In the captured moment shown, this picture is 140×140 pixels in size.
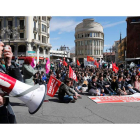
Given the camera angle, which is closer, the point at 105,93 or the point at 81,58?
the point at 105,93

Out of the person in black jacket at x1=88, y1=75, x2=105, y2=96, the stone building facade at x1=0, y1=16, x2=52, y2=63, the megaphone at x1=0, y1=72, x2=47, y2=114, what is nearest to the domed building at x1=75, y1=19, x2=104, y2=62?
the stone building facade at x1=0, y1=16, x2=52, y2=63

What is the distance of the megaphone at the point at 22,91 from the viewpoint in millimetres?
1876

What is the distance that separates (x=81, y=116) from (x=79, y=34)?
6841 centimetres

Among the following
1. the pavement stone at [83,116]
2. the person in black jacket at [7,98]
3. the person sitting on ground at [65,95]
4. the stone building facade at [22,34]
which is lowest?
the pavement stone at [83,116]

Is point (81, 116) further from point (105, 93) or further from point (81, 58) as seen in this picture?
point (81, 58)

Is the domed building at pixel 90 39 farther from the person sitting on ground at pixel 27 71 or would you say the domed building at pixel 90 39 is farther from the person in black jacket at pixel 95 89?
the person sitting on ground at pixel 27 71

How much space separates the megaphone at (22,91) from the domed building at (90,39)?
67195 millimetres

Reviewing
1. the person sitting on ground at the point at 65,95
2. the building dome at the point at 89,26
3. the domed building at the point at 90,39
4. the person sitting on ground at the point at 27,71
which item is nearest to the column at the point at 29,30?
the building dome at the point at 89,26

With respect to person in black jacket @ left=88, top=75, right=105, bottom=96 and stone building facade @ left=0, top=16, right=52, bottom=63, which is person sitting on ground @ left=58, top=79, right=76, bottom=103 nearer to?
person in black jacket @ left=88, top=75, right=105, bottom=96

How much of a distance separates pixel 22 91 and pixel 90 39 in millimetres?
68598

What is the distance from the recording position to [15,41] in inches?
1642

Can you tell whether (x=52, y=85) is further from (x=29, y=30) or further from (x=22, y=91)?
(x=29, y=30)

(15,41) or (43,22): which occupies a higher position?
(43,22)

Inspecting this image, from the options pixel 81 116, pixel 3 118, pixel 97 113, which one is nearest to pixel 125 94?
pixel 97 113
